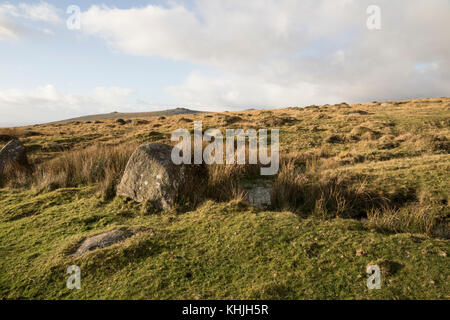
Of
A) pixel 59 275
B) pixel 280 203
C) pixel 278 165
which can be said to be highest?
pixel 278 165

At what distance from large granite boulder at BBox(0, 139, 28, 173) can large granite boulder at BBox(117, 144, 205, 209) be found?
6.71 metres

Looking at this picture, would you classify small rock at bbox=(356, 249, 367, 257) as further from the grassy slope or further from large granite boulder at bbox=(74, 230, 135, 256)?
large granite boulder at bbox=(74, 230, 135, 256)

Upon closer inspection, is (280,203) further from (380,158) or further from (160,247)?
(380,158)

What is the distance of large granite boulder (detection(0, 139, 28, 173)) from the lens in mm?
10883

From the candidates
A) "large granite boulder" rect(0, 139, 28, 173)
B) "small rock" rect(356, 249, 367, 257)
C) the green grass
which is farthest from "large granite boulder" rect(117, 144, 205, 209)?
"large granite boulder" rect(0, 139, 28, 173)

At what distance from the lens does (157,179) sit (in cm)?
689

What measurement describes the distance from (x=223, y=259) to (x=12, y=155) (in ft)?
36.8

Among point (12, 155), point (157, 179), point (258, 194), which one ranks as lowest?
point (258, 194)

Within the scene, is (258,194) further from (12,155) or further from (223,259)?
(12,155)

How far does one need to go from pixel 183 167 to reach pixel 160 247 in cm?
293

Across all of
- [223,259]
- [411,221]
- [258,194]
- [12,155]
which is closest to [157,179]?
[258,194]

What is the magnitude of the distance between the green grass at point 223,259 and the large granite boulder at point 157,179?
832mm
